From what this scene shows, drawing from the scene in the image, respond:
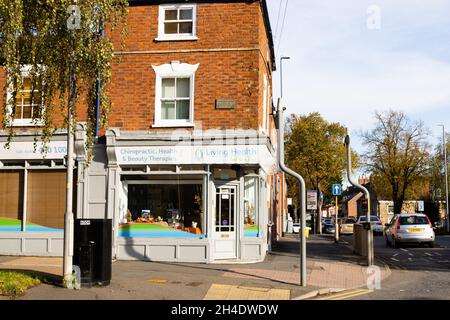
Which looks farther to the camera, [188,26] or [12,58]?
[188,26]

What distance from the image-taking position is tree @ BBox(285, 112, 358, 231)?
1900 inches

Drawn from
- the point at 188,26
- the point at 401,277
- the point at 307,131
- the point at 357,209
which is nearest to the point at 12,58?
the point at 188,26

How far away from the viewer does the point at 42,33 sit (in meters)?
9.59

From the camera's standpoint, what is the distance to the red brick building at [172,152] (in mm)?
15047

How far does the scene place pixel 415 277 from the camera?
528 inches

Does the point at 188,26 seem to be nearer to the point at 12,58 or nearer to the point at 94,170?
the point at 94,170

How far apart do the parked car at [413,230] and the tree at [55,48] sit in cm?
1748

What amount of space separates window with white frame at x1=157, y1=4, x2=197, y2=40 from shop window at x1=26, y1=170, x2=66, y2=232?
17.6 ft

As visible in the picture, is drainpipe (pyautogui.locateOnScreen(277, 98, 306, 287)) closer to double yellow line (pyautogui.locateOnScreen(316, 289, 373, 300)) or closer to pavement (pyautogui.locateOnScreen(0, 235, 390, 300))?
pavement (pyautogui.locateOnScreen(0, 235, 390, 300))

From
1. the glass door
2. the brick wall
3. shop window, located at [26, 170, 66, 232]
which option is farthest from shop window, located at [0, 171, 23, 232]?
the glass door

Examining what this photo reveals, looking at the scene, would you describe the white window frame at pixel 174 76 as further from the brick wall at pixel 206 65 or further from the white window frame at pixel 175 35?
the white window frame at pixel 175 35
